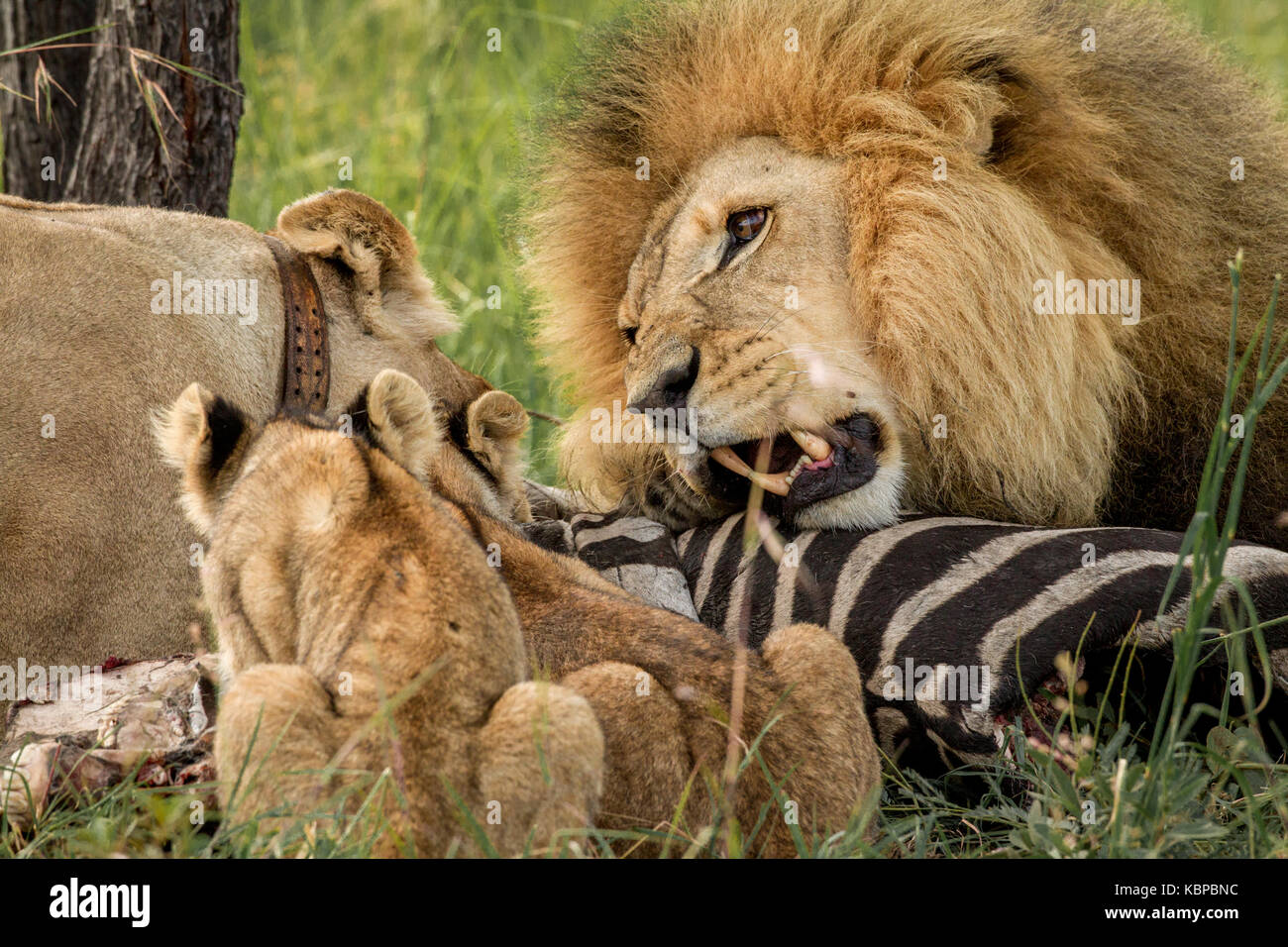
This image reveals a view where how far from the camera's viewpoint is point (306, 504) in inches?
86.2

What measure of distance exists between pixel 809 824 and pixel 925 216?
54.7 inches

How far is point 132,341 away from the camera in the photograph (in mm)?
3004

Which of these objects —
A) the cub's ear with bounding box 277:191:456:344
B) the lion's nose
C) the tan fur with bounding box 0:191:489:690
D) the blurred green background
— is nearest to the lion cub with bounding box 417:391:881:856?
the lion's nose

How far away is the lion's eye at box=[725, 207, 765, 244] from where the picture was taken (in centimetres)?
317

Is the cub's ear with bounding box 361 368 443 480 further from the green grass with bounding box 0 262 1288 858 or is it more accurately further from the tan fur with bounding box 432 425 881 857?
the green grass with bounding box 0 262 1288 858

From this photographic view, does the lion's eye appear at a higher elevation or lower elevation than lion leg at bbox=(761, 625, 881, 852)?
→ higher

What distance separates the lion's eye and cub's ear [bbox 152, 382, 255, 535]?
123cm

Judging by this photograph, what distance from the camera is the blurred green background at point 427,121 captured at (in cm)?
589

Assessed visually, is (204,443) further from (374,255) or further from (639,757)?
(374,255)

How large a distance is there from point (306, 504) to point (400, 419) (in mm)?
364

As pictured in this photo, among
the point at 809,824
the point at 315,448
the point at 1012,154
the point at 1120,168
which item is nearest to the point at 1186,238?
the point at 1120,168

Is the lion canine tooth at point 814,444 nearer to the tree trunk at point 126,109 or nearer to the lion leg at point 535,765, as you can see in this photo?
the lion leg at point 535,765

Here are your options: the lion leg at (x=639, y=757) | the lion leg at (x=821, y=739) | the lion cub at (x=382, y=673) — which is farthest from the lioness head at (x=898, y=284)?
the lion cub at (x=382, y=673)

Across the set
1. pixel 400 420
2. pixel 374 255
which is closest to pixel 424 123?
pixel 374 255
